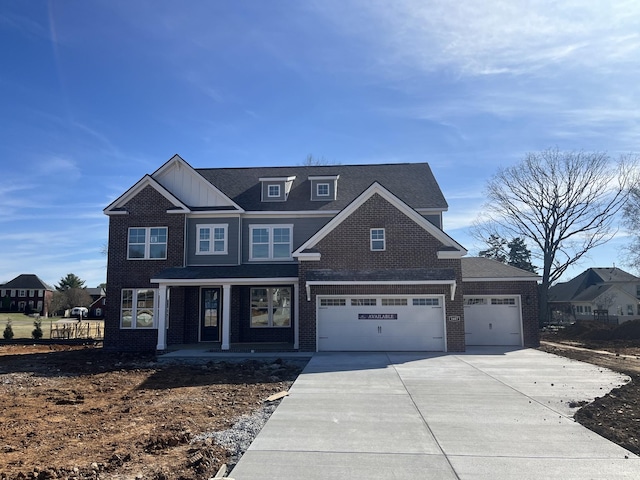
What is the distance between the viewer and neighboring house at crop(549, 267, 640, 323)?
149ft

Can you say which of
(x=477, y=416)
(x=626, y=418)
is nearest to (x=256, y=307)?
(x=477, y=416)

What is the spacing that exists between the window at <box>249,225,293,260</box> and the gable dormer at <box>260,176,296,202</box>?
1.66 m

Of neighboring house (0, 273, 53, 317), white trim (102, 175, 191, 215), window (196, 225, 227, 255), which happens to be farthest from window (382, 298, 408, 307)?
neighboring house (0, 273, 53, 317)

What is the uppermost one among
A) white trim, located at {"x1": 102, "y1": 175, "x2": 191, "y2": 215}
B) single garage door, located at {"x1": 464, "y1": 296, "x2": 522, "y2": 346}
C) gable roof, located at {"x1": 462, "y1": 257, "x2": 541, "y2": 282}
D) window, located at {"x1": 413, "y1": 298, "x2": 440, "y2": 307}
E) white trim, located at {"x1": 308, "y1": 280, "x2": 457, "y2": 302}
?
white trim, located at {"x1": 102, "y1": 175, "x2": 191, "y2": 215}

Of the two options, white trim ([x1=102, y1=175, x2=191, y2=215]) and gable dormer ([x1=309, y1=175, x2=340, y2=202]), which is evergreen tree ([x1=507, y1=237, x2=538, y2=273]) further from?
white trim ([x1=102, y1=175, x2=191, y2=215])

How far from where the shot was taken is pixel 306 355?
16906mm

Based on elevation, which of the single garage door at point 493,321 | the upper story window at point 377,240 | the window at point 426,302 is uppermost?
the upper story window at point 377,240

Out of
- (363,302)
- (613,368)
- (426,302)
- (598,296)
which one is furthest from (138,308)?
(598,296)

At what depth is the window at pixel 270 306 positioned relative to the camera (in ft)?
68.2

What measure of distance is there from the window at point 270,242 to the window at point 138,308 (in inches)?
194

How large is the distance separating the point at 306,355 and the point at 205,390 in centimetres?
608

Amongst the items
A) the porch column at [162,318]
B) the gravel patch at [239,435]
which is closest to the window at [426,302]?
the porch column at [162,318]

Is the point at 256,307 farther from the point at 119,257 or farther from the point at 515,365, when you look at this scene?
the point at 515,365

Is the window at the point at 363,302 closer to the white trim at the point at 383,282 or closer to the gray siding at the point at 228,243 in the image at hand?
the white trim at the point at 383,282
